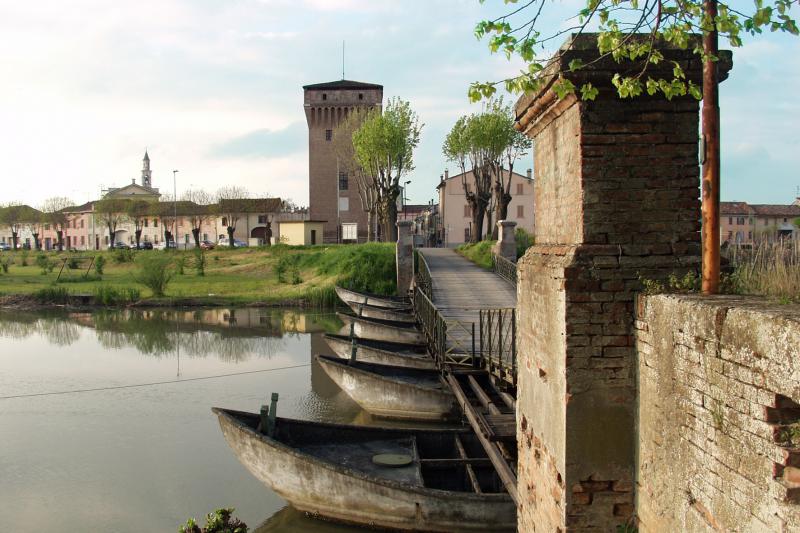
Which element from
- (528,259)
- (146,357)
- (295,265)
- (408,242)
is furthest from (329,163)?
(528,259)

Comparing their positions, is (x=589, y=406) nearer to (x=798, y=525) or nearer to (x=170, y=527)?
(x=798, y=525)

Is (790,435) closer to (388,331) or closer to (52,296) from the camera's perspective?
(388,331)

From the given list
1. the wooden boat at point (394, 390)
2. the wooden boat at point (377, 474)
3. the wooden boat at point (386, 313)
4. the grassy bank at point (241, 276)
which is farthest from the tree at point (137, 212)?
the wooden boat at point (377, 474)

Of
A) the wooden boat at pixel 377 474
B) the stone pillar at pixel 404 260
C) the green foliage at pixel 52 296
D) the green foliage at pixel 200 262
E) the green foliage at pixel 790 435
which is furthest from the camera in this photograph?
the green foliage at pixel 200 262

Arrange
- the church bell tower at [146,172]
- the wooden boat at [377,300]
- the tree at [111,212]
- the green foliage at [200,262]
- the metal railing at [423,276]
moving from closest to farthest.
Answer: the metal railing at [423,276] < the wooden boat at [377,300] < the green foliage at [200,262] < the tree at [111,212] < the church bell tower at [146,172]

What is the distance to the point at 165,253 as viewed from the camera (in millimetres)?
50938

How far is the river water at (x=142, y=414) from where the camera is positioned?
10.6m

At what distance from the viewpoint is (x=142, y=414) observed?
15.5 meters

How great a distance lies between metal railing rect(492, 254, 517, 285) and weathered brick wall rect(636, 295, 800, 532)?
21096 mm

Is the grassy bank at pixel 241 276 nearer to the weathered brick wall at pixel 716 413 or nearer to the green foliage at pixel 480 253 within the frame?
the green foliage at pixel 480 253

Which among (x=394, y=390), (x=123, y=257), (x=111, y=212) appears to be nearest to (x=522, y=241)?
(x=394, y=390)

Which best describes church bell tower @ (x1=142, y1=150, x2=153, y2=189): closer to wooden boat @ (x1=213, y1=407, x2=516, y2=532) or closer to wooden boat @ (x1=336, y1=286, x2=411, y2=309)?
wooden boat @ (x1=336, y1=286, x2=411, y2=309)

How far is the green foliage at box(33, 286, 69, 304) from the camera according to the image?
36.2 meters

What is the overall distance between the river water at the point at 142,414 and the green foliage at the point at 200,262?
47.6 ft
